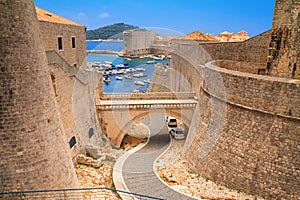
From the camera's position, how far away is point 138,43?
82188 millimetres

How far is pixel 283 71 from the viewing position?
11609mm

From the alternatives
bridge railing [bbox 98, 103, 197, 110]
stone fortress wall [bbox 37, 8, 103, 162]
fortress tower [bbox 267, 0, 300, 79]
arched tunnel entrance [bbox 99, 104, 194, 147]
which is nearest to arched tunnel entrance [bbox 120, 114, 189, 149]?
arched tunnel entrance [bbox 99, 104, 194, 147]

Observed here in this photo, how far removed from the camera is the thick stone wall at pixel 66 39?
1180cm

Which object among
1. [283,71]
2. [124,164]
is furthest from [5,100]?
[283,71]

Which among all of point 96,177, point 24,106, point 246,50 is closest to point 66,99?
point 96,177

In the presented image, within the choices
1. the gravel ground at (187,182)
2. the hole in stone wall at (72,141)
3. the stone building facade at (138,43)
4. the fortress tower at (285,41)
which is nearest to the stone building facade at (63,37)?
the hole in stone wall at (72,141)

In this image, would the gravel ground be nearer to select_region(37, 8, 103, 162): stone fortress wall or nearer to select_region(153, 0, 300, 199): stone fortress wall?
select_region(153, 0, 300, 199): stone fortress wall

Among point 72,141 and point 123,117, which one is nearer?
point 72,141

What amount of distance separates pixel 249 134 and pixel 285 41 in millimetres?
5029

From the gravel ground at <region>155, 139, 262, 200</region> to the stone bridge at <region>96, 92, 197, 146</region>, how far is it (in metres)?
3.78

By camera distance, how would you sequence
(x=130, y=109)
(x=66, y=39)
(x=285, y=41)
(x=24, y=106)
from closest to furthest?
1. (x=24, y=106)
2. (x=285, y=41)
3. (x=66, y=39)
4. (x=130, y=109)

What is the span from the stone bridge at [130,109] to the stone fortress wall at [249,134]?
3874 millimetres

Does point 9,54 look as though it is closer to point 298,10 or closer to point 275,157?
point 275,157

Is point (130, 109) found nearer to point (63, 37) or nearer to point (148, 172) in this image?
point (148, 172)
